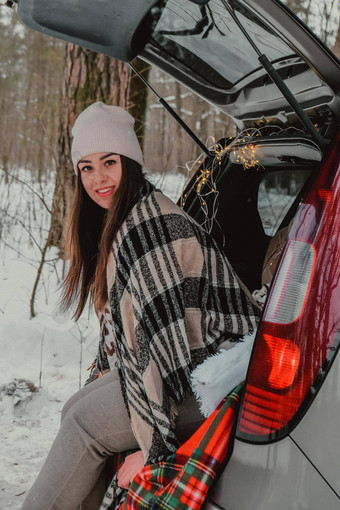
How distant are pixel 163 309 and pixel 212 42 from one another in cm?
102

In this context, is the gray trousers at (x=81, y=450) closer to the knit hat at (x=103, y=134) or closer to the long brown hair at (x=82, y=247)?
the long brown hair at (x=82, y=247)

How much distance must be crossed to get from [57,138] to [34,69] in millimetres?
16578

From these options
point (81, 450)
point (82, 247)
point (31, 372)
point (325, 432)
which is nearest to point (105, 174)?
point (82, 247)

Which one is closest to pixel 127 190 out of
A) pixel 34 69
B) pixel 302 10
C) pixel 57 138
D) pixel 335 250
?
pixel 335 250

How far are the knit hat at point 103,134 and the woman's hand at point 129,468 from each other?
3.99 ft

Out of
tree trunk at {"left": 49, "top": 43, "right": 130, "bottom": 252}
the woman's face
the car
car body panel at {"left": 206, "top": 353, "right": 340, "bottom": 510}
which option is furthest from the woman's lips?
tree trunk at {"left": 49, "top": 43, "right": 130, "bottom": 252}

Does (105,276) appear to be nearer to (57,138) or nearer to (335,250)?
(335,250)

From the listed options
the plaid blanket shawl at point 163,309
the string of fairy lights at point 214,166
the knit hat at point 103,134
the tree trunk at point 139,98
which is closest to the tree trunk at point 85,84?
the tree trunk at point 139,98

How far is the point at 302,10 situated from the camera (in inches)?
298

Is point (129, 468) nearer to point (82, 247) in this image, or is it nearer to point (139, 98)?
point (82, 247)

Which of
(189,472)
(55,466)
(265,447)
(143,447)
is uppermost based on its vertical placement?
→ (265,447)

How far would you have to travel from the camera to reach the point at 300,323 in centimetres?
138

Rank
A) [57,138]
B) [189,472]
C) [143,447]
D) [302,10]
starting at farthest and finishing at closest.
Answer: [302,10] → [57,138] → [143,447] → [189,472]

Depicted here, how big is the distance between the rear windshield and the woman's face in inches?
19.4
